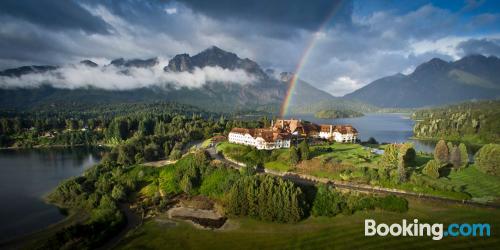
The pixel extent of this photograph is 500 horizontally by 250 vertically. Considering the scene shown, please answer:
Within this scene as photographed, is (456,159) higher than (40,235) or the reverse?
higher

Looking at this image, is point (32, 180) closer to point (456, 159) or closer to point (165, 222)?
point (165, 222)

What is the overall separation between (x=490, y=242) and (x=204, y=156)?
47265 mm

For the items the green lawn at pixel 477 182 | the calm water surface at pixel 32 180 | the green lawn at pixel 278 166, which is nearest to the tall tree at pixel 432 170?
the green lawn at pixel 477 182

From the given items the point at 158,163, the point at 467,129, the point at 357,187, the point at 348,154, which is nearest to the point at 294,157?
the point at 348,154

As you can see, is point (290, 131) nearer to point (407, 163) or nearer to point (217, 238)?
point (407, 163)

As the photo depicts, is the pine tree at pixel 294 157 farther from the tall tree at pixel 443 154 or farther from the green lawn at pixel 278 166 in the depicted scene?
the tall tree at pixel 443 154

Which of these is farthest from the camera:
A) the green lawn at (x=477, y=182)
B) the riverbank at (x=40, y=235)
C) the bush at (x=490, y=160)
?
the bush at (x=490, y=160)

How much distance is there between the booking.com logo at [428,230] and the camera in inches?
1419

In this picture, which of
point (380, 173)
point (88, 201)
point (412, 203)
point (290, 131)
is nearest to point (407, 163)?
point (380, 173)

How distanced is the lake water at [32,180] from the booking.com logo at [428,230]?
4777 centimetres

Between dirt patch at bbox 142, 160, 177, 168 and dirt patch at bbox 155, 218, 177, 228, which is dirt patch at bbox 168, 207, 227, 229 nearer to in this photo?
dirt patch at bbox 155, 218, 177, 228

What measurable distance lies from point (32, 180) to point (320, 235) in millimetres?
68757

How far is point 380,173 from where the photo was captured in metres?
51.5

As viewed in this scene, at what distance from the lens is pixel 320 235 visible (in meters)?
39.8
